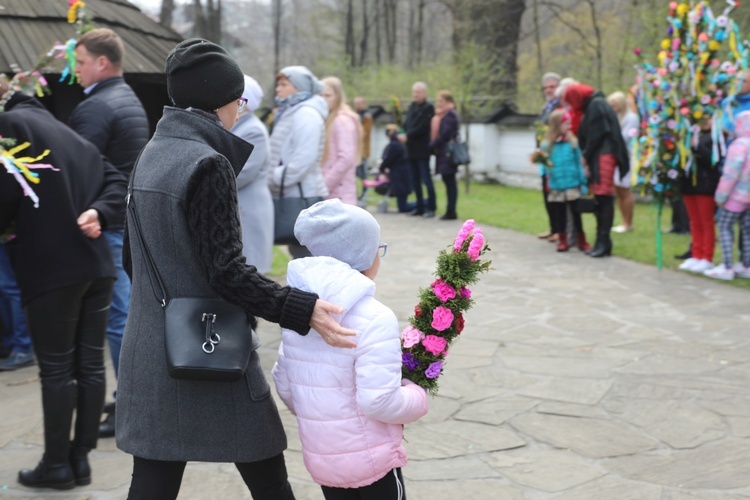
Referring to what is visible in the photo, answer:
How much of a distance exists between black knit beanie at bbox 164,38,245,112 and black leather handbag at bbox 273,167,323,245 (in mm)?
3405

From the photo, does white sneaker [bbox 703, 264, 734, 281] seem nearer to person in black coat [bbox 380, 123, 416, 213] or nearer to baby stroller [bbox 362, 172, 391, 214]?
person in black coat [bbox 380, 123, 416, 213]

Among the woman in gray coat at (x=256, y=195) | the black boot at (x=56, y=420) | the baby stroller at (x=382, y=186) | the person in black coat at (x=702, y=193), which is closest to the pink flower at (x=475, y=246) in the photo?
the black boot at (x=56, y=420)

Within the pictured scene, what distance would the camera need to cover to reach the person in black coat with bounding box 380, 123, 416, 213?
1470 cm

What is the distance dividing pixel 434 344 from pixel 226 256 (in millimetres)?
806

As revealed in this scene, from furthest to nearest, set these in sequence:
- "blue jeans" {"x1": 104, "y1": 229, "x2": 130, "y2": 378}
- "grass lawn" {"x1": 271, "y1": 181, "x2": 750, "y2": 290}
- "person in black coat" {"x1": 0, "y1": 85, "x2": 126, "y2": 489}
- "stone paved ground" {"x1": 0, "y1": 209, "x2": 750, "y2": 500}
→ "grass lawn" {"x1": 271, "y1": 181, "x2": 750, "y2": 290}, "blue jeans" {"x1": 104, "y1": 229, "x2": 130, "y2": 378}, "stone paved ground" {"x1": 0, "y1": 209, "x2": 750, "y2": 500}, "person in black coat" {"x1": 0, "y1": 85, "x2": 126, "y2": 489}

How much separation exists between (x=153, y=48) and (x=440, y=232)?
5686 mm

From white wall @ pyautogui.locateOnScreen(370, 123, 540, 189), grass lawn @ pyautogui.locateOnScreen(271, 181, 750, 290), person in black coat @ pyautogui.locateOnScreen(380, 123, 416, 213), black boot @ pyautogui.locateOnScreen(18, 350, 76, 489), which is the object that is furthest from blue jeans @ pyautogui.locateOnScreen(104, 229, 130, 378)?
white wall @ pyautogui.locateOnScreen(370, 123, 540, 189)

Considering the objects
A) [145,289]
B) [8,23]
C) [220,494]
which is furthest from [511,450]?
[8,23]

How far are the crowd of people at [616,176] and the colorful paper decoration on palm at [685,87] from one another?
0.36ft

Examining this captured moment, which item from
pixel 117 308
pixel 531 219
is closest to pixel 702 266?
pixel 531 219

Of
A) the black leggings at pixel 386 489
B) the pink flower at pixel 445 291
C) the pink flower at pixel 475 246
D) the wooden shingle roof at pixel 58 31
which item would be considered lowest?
the black leggings at pixel 386 489

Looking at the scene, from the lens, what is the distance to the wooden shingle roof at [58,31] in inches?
259

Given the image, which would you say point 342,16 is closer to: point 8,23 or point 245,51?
point 245,51

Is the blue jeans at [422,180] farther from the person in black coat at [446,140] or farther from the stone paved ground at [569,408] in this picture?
the stone paved ground at [569,408]
